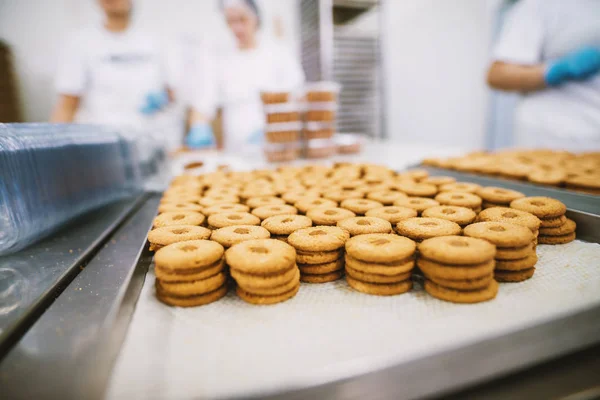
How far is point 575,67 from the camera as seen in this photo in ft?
9.88

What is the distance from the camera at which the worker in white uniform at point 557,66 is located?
123 inches

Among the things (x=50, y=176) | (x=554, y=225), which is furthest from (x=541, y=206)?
(x=50, y=176)

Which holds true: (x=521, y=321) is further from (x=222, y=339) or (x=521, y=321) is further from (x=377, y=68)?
(x=377, y=68)

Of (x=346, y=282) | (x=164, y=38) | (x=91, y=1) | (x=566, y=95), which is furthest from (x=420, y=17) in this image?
(x=346, y=282)

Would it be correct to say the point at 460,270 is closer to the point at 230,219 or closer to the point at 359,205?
the point at 359,205

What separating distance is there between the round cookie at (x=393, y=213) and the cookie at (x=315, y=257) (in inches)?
13.9

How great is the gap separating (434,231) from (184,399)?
902 mm

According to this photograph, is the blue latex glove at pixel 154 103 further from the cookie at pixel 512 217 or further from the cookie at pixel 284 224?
the cookie at pixel 512 217

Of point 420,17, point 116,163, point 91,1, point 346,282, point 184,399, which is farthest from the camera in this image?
point 420,17

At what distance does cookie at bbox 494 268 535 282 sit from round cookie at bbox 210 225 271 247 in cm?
76

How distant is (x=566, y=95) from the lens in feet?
11.3

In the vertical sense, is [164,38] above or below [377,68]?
above

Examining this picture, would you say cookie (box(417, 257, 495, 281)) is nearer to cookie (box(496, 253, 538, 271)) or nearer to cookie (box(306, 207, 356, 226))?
cookie (box(496, 253, 538, 271))

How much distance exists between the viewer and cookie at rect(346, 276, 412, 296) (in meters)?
0.98
